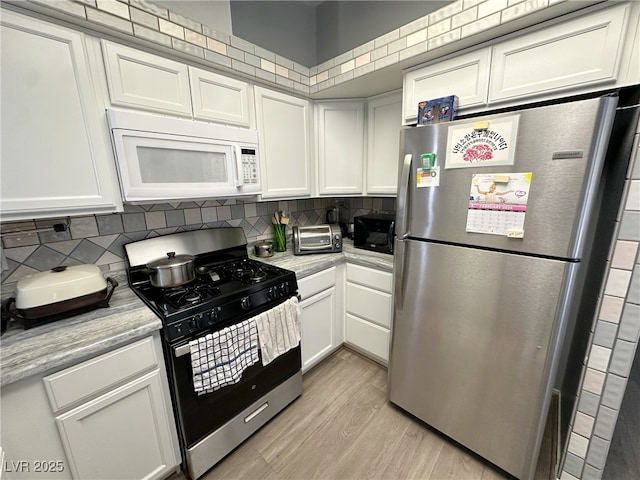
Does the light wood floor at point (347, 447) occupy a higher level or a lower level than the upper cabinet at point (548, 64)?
lower

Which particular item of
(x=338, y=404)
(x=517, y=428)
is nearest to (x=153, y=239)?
(x=338, y=404)

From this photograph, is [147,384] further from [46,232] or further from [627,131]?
[627,131]

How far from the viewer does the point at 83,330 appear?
100 centimetres

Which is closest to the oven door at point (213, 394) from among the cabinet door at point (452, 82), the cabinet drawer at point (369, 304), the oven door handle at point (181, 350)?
the oven door handle at point (181, 350)

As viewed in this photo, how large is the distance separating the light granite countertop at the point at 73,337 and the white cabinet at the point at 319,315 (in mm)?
907

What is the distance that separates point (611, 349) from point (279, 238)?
189 cm

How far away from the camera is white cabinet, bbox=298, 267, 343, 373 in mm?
1795

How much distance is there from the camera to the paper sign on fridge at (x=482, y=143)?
102cm

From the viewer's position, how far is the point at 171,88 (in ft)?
4.25

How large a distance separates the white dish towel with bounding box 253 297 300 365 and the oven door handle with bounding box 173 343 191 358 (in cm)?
34

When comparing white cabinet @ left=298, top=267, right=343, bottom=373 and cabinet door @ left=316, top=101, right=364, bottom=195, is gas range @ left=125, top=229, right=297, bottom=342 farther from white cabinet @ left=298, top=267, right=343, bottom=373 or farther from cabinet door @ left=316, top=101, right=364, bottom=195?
cabinet door @ left=316, top=101, right=364, bottom=195

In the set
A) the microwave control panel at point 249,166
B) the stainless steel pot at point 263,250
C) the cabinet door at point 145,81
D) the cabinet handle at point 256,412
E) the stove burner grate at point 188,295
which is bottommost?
the cabinet handle at point 256,412

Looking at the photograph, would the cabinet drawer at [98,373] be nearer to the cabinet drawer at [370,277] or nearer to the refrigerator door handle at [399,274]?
the refrigerator door handle at [399,274]

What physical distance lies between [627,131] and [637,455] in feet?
5.46
